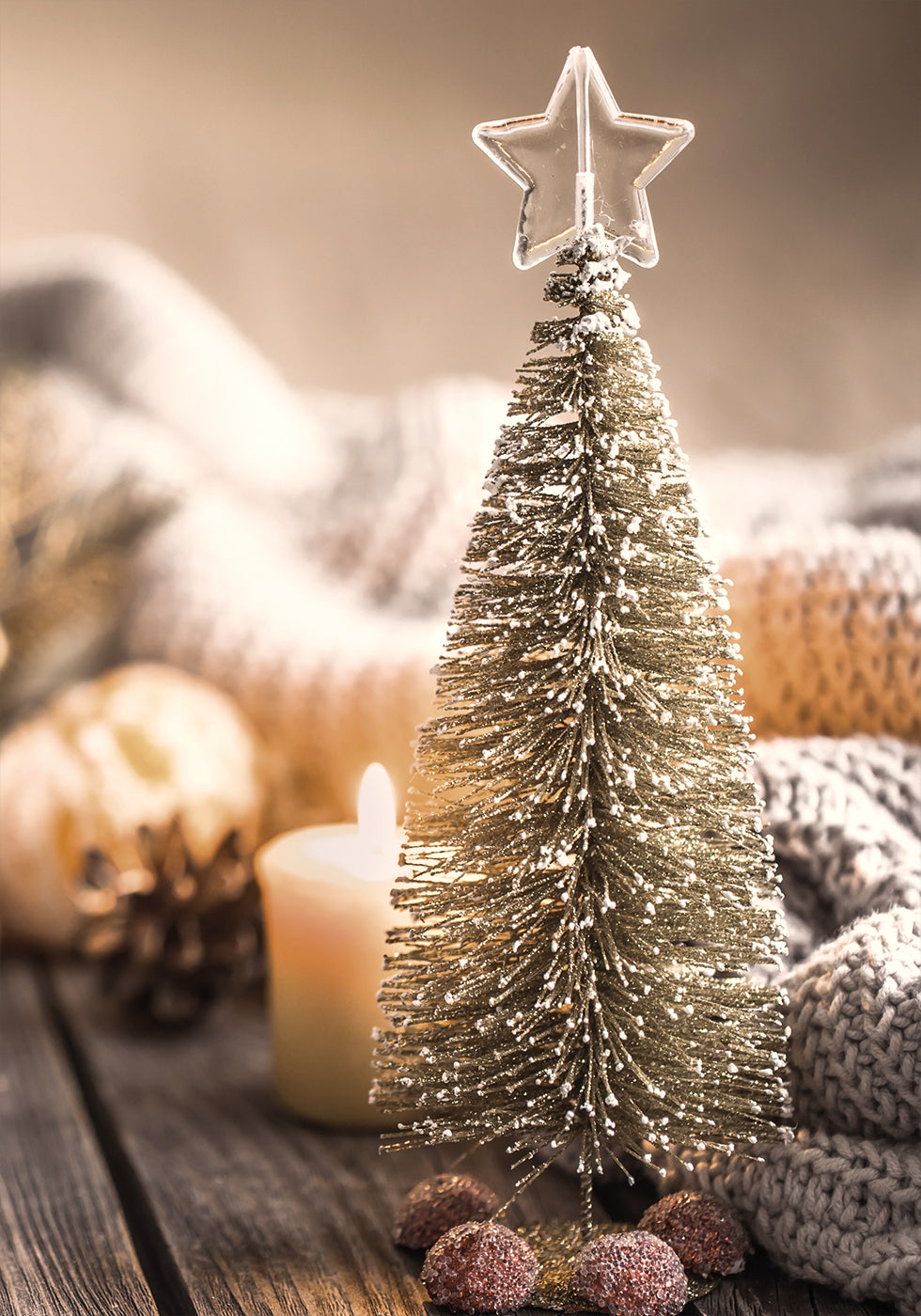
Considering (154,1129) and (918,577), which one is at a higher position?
(918,577)

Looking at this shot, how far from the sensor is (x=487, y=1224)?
0.34 meters

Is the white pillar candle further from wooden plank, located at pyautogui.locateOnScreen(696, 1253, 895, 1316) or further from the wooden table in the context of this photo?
wooden plank, located at pyautogui.locateOnScreen(696, 1253, 895, 1316)

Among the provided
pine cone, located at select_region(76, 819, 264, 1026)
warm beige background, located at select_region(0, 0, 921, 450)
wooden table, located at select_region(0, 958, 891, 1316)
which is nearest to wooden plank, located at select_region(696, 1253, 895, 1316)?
wooden table, located at select_region(0, 958, 891, 1316)

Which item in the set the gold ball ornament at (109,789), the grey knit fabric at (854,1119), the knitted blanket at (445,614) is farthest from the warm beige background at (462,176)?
the grey knit fabric at (854,1119)

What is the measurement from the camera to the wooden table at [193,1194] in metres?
0.35

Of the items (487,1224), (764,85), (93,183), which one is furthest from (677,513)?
(93,183)

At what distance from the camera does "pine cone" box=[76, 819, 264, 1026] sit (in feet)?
1.84

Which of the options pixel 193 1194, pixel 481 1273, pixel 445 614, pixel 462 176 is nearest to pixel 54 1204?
pixel 193 1194

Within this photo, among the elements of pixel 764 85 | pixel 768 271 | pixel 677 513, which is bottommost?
pixel 677 513

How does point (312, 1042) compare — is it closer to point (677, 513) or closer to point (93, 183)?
point (677, 513)

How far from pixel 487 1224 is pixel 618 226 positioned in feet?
0.90

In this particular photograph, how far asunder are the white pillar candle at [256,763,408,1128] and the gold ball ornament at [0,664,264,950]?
13cm

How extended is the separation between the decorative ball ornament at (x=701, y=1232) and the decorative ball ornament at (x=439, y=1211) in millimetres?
48

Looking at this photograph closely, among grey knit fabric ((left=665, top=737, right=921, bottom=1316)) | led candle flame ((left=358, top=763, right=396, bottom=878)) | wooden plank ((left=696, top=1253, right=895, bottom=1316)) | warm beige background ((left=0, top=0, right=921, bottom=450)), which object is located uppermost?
warm beige background ((left=0, top=0, right=921, bottom=450))
